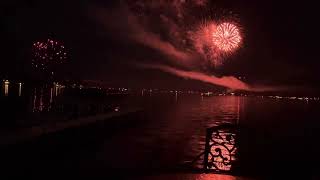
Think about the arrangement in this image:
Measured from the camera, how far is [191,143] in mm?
25719

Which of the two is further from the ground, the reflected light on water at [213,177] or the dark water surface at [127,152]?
the reflected light on water at [213,177]

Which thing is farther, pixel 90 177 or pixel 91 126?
pixel 91 126

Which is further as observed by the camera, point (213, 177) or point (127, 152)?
point (127, 152)

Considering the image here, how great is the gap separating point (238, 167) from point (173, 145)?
12698 millimetres

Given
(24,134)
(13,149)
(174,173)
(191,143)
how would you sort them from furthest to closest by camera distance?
A: (191,143) < (24,134) < (13,149) < (174,173)

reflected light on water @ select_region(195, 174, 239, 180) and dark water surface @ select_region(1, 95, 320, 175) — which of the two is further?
dark water surface @ select_region(1, 95, 320, 175)

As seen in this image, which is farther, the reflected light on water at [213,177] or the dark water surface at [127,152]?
the dark water surface at [127,152]

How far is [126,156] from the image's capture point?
18391 mm

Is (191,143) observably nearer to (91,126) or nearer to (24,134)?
(91,126)

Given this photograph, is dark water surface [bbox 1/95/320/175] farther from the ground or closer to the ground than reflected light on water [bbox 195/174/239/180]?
closer to the ground

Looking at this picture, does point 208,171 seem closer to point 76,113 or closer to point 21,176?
point 21,176

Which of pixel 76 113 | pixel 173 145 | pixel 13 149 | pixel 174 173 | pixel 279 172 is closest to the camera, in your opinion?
pixel 174 173

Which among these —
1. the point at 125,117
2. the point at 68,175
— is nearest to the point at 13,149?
the point at 68,175

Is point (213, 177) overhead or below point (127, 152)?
overhead
